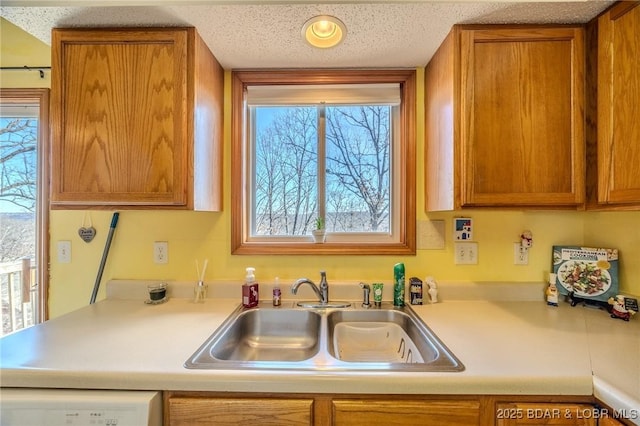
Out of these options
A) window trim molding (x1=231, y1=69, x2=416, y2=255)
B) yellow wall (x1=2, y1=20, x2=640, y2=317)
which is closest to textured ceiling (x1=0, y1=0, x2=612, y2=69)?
window trim molding (x1=231, y1=69, x2=416, y2=255)

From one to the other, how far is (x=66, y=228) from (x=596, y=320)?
2567mm

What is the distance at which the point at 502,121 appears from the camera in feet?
3.89

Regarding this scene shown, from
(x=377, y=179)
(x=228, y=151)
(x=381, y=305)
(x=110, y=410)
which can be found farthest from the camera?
(x=377, y=179)

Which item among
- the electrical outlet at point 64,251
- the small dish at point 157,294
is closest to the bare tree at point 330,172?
the small dish at point 157,294

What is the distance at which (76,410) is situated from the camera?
2.65 ft

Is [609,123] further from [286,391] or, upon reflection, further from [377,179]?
[286,391]

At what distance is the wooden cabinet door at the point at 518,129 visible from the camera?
118 cm

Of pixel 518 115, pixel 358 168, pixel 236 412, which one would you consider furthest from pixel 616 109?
pixel 236 412

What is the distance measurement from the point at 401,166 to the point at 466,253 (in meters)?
0.57

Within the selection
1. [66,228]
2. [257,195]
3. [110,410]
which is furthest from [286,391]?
[66,228]

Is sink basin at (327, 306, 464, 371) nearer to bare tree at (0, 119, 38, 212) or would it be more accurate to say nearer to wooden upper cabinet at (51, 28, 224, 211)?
wooden upper cabinet at (51, 28, 224, 211)

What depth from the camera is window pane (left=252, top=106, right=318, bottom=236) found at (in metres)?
1.71

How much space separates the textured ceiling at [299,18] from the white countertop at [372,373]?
1.21 m

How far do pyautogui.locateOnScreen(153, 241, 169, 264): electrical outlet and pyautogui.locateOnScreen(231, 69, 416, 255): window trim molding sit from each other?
0.35 meters
